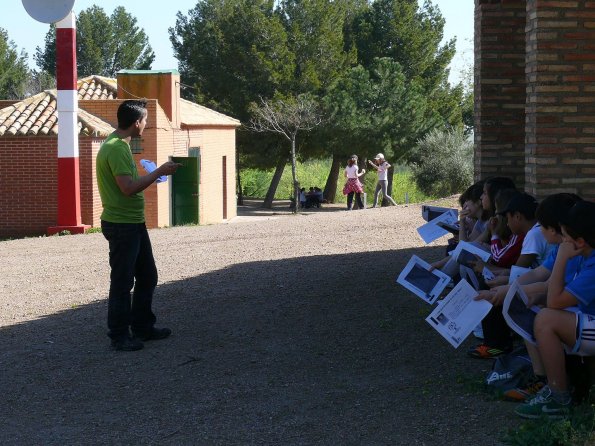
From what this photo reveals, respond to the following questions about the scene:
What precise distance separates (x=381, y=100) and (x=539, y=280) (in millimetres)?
39419

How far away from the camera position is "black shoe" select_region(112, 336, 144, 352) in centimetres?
768

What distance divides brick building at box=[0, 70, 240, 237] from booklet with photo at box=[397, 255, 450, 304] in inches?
713

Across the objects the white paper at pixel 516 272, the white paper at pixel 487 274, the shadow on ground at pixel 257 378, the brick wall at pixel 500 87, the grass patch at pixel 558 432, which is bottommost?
the shadow on ground at pixel 257 378

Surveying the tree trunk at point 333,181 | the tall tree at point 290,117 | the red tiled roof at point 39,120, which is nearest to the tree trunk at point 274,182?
the tall tree at point 290,117

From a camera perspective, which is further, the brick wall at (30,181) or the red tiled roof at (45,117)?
the brick wall at (30,181)

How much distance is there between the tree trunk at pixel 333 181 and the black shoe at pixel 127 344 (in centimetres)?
4004

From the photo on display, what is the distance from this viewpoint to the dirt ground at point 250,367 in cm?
561

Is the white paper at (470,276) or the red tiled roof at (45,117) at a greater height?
the red tiled roof at (45,117)

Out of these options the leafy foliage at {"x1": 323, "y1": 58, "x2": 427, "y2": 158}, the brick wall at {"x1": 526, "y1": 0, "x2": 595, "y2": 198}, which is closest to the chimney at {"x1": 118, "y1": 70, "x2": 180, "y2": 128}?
the leafy foliage at {"x1": 323, "y1": 58, "x2": 427, "y2": 158}

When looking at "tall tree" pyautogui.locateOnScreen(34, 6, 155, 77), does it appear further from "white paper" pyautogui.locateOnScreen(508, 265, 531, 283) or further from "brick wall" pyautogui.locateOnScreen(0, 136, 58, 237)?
"white paper" pyautogui.locateOnScreen(508, 265, 531, 283)

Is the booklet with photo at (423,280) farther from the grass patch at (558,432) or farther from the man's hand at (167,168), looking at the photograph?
the grass patch at (558,432)

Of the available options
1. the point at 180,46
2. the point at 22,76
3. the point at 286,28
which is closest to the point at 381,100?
the point at 286,28

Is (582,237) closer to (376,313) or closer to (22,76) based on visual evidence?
(376,313)

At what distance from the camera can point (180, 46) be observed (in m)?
60.3
